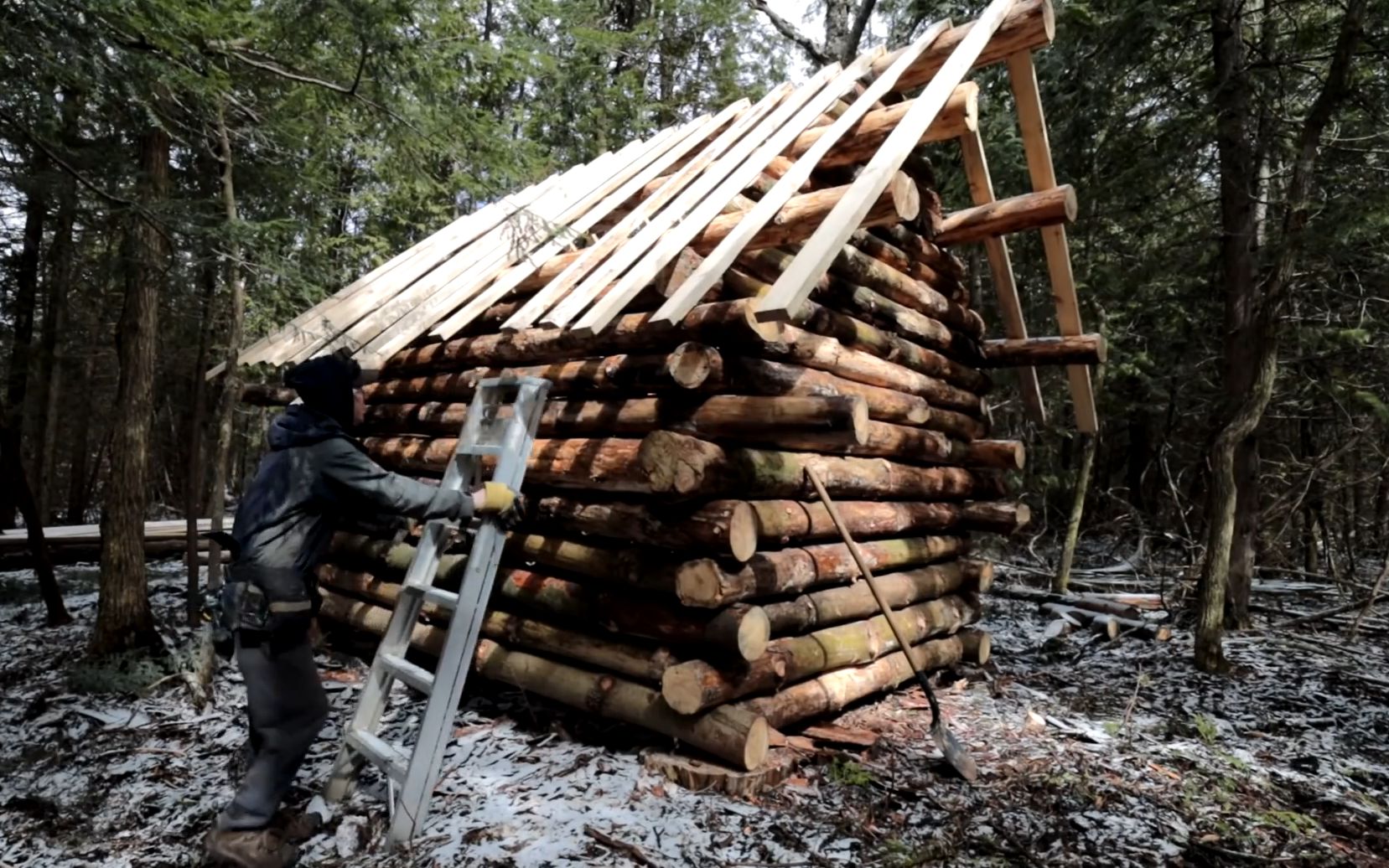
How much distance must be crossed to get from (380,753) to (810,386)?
130 inches

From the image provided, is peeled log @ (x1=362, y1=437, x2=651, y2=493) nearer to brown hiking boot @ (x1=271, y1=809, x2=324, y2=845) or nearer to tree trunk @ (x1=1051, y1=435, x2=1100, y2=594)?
brown hiking boot @ (x1=271, y1=809, x2=324, y2=845)

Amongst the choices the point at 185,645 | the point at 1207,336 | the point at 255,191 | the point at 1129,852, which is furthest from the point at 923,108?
the point at 1207,336

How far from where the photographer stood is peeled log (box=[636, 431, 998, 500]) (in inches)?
165

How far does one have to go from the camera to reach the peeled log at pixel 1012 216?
6250 millimetres

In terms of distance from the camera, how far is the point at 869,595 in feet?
18.6

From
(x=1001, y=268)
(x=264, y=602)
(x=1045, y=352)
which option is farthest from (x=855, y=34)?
(x=264, y=602)

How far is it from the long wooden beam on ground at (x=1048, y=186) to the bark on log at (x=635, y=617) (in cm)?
493

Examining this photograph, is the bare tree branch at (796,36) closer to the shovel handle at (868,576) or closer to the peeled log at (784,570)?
the peeled log at (784,570)

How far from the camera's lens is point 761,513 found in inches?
179

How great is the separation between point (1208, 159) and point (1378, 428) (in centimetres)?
550

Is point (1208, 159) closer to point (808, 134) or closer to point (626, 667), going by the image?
point (808, 134)

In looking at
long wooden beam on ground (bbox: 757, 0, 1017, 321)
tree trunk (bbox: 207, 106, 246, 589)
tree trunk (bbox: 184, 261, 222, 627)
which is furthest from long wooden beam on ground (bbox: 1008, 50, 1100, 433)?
tree trunk (bbox: 184, 261, 222, 627)

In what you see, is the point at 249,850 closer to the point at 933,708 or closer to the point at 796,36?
the point at 933,708

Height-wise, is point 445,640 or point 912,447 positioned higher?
point 912,447
